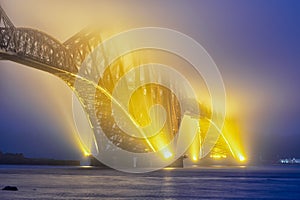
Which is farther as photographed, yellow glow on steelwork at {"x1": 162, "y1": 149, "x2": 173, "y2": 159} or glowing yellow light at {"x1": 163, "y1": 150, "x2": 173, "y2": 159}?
glowing yellow light at {"x1": 163, "y1": 150, "x2": 173, "y2": 159}

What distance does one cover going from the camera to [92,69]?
94.5 metres

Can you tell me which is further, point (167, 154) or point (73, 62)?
point (167, 154)

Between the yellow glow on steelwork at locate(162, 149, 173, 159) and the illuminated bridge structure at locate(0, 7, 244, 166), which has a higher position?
the illuminated bridge structure at locate(0, 7, 244, 166)

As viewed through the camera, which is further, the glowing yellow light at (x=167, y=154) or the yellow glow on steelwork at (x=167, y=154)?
the glowing yellow light at (x=167, y=154)

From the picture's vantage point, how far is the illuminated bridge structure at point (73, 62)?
68.6 metres

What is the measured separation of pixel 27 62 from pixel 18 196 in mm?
30054

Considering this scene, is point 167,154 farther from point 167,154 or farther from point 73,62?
point 73,62

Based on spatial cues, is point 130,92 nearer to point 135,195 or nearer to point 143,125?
point 143,125

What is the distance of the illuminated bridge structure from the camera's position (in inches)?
2702

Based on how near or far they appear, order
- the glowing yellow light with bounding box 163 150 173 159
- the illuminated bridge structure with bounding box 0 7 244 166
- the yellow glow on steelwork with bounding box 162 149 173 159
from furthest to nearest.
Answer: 1. the glowing yellow light with bounding box 163 150 173 159
2. the yellow glow on steelwork with bounding box 162 149 173 159
3. the illuminated bridge structure with bounding box 0 7 244 166

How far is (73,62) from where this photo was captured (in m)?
88.7

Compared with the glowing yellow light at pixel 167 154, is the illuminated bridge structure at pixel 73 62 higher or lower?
higher

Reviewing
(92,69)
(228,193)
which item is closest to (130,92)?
(92,69)

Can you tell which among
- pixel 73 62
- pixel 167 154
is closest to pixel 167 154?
pixel 167 154
